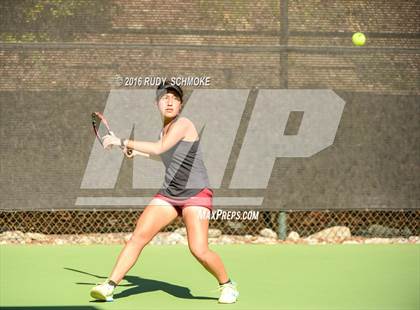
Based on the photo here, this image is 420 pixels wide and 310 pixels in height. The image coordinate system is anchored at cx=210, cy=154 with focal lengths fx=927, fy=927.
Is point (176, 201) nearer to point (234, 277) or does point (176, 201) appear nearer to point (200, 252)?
point (200, 252)

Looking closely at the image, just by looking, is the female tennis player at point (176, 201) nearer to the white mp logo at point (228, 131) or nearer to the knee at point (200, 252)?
the knee at point (200, 252)

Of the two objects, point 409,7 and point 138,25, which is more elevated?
point 409,7

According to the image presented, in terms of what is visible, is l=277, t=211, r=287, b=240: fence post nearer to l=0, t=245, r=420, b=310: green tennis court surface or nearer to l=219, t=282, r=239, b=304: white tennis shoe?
l=0, t=245, r=420, b=310: green tennis court surface

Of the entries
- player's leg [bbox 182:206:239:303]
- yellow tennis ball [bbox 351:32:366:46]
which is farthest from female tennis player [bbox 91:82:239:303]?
yellow tennis ball [bbox 351:32:366:46]

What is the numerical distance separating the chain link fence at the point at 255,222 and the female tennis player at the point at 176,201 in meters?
3.53

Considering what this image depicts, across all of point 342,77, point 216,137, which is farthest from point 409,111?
point 216,137

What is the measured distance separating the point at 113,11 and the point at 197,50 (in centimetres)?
96

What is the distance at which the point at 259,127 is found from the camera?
993cm

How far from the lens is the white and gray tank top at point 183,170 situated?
638 cm

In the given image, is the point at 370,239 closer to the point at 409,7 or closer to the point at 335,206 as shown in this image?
the point at 335,206

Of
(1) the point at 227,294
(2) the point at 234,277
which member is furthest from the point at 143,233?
(2) the point at 234,277

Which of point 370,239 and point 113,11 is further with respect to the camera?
point 370,239

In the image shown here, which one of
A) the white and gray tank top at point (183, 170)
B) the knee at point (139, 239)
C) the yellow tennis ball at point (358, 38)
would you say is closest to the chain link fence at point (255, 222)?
the yellow tennis ball at point (358, 38)

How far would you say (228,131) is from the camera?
9852 mm
